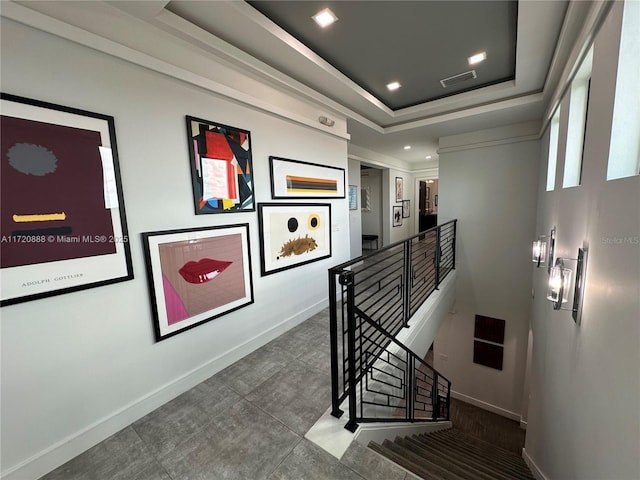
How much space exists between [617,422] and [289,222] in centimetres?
266

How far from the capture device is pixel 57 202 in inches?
57.6

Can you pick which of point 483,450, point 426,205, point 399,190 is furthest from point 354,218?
point 426,205

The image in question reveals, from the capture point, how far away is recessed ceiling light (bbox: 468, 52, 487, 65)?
103 inches

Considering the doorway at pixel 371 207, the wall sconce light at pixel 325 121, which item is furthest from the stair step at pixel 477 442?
the wall sconce light at pixel 325 121

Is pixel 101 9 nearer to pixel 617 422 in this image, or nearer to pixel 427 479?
pixel 617 422

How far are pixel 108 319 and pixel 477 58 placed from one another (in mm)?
4043

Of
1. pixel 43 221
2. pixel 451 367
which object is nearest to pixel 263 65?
pixel 43 221

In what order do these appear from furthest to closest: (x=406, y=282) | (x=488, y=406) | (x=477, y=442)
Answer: (x=488, y=406) → (x=477, y=442) → (x=406, y=282)

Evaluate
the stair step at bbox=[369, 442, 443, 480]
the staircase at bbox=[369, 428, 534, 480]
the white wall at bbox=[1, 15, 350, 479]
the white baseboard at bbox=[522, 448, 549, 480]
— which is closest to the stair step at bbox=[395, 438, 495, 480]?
the staircase at bbox=[369, 428, 534, 480]

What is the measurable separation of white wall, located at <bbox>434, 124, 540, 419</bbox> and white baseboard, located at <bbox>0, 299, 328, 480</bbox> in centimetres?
444

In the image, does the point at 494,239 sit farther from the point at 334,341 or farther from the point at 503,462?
the point at 334,341

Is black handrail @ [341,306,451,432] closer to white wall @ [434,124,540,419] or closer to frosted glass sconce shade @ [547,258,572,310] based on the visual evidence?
frosted glass sconce shade @ [547,258,572,310]

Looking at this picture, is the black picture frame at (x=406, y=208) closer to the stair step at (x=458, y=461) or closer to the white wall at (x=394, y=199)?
the white wall at (x=394, y=199)

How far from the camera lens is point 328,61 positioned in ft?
8.70
